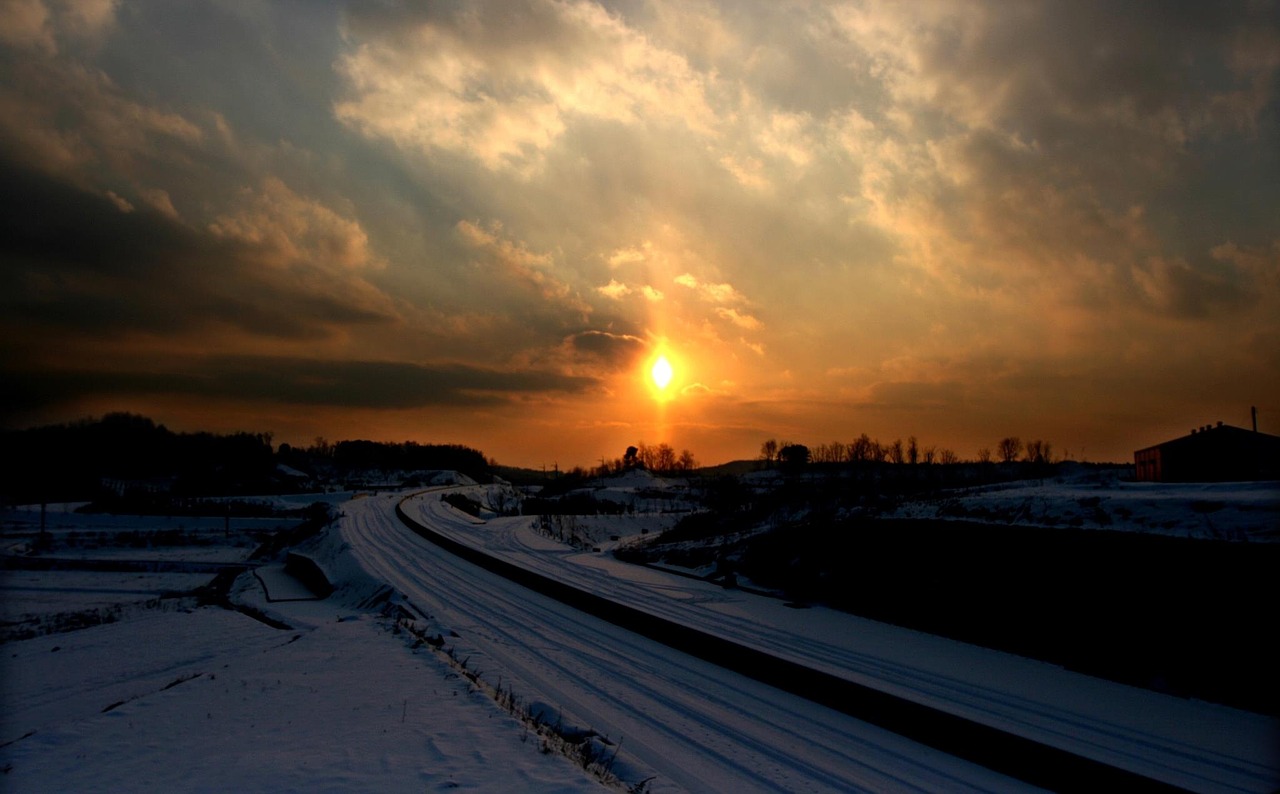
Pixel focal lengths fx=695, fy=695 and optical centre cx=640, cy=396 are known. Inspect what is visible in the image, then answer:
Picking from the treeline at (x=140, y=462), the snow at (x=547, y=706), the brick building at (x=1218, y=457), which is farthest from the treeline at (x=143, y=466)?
the brick building at (x=1218, y=457)

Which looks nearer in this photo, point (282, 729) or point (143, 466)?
point (282, 729)

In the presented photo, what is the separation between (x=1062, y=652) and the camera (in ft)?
42.1

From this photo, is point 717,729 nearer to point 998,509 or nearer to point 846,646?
point 846,646

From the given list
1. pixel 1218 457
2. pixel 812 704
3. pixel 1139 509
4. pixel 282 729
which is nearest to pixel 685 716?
pixel 812 704

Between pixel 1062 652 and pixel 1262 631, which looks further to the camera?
pixel 1062 652

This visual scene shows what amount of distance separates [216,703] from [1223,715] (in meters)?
15.1

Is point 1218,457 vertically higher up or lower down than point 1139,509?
higher up

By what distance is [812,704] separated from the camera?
11.4 meters

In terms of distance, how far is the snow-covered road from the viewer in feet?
28.5

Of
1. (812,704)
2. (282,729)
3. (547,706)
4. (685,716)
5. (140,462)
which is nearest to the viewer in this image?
(282,729)

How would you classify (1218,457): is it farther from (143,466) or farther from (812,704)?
(143,466)

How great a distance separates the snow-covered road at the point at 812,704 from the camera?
869 centimetres

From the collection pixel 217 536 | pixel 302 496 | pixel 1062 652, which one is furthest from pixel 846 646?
pixel 302 496

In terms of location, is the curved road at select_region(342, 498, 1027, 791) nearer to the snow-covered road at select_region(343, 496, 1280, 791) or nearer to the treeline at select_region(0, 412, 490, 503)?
the snow-covered road at select_region(343, 496, 1280, 791)
